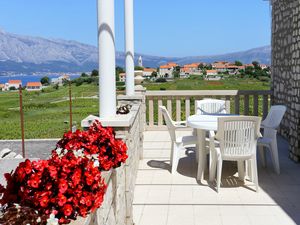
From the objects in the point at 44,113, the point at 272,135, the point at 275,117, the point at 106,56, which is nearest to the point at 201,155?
the point at 272,135

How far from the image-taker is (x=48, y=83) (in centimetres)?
2869

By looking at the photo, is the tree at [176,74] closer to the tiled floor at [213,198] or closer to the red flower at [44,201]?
the tiled floor at [213,198]

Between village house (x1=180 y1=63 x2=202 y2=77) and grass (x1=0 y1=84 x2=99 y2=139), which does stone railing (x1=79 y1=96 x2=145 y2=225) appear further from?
village house (x1=180 y1=63 x2=202 y2=77)

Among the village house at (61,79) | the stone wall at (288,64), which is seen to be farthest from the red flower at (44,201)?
the village house at (61,79)

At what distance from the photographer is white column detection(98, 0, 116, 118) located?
305cm

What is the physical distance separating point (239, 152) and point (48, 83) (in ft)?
84.8

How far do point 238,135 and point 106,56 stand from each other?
1.75 m

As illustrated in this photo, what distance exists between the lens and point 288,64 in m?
7.00

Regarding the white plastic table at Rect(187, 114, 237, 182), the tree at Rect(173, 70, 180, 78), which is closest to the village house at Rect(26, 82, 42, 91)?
the tree at Rect(173, 70, 180, 78)

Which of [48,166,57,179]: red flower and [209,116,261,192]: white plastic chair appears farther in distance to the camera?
[209,116,261,192]: white plastic chair

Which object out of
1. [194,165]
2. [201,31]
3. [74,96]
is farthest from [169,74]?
[201,31]

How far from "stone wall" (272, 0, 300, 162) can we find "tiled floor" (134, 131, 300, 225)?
0.56 meters

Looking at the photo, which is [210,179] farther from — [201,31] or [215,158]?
[201,31]

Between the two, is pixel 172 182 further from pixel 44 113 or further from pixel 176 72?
pixel 44 113
